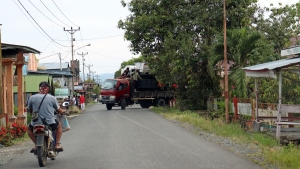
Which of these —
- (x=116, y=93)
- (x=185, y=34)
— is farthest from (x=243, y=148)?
(x=116, y=93)

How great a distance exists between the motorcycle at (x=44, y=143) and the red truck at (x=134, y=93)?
27911 mm

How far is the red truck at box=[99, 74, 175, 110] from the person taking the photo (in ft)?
128

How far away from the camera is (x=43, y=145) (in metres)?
9.82

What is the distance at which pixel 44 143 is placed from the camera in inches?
396

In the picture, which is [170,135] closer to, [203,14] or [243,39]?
[243,39]

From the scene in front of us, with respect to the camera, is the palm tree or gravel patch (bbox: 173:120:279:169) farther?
the palm tree

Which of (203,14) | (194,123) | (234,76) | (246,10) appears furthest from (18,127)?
(246,10)

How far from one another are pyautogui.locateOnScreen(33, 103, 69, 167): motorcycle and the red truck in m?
27.9

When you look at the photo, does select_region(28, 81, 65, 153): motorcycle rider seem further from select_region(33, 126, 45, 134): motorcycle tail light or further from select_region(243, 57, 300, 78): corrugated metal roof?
select_region(243, 57, 300, 78): corrugated metal roof

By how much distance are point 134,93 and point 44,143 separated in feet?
97.5

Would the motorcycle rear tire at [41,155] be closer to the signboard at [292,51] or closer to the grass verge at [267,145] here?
the grass verge at [267,145]

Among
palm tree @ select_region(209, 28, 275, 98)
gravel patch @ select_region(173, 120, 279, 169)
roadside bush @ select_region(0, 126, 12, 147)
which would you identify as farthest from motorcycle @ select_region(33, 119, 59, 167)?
palm tree @ select_region(209, 28, 275, 98)

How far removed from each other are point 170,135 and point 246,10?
1766 centimetres

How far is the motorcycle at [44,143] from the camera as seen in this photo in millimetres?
9719
